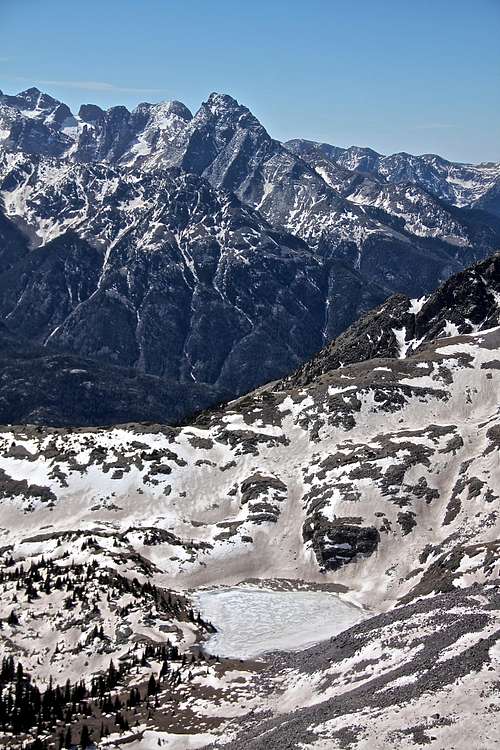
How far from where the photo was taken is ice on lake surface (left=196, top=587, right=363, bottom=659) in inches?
3231

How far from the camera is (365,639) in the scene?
2613 inches

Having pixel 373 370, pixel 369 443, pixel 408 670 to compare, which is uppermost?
pixel 373 370

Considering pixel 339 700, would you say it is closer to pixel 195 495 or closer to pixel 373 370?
pixel 195 495

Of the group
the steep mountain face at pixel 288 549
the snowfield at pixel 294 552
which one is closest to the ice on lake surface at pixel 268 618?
the snowfield at pixel 294 552

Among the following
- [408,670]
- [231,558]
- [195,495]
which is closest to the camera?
[408,670]

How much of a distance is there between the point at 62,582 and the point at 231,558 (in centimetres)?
3425

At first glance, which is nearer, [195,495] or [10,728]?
[10,728]

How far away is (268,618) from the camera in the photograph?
92250 mm

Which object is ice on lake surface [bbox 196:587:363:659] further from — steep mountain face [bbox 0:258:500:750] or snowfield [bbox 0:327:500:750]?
steep mountain face [bbox 0:258:500:750]

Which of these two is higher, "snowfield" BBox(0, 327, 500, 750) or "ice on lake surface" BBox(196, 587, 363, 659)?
"snowfield" BBox(0, 327, 500, 750)

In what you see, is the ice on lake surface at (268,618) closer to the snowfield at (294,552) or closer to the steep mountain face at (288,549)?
the snowfield at (294,552)

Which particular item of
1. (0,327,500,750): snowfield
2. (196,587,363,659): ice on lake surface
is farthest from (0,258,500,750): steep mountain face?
(196,587,363,659): ice on lake surface

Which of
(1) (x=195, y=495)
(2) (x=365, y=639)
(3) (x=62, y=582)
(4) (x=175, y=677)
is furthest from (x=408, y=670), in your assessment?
(1) (x=195, y=495)

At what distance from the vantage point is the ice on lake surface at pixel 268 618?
3231 inches
